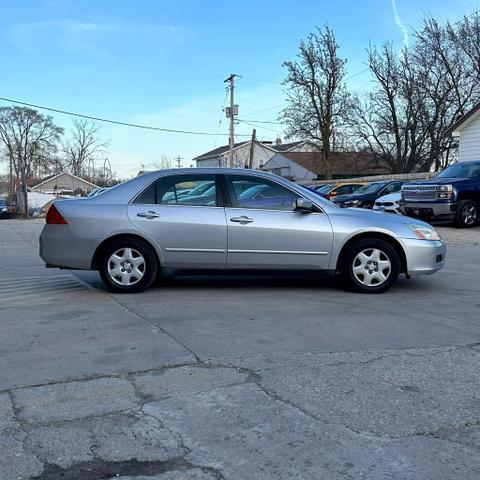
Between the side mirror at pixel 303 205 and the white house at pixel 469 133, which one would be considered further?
the white house at pixel 469 133

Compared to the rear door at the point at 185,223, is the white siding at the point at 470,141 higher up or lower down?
higher up

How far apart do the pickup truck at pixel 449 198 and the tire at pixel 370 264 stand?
389 inches

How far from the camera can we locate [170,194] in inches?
289

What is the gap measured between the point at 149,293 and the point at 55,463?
168 inches

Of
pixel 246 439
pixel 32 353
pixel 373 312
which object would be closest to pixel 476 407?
pixel 246 439

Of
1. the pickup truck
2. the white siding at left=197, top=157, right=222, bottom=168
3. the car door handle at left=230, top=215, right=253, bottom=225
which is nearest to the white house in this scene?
the pickup truck

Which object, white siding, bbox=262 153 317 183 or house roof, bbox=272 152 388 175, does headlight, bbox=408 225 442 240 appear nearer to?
house roof, bbox=272 152 388 175

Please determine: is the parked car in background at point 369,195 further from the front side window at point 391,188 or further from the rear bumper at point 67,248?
the rear bumper at point 67,248

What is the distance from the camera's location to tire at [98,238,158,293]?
7176mm

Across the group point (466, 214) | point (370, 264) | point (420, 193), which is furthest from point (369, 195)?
point (370, 264)

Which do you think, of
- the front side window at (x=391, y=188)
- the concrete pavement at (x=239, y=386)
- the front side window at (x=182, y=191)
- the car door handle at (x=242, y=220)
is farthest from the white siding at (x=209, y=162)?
the concrete pavement at (x=239, y=386)

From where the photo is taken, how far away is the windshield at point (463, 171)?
17.0 metres

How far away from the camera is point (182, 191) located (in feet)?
24.0

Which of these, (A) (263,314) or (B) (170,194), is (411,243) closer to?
(A) (263,314)
